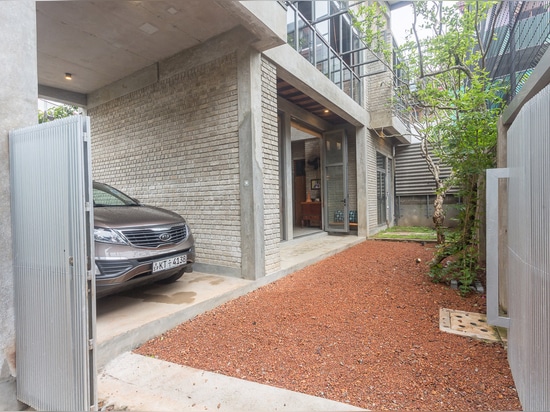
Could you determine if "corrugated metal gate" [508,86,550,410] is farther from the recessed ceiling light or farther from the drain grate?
the recessed ceiling light

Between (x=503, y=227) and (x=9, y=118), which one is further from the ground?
(x=9, y=118)

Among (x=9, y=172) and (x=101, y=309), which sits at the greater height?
(x=9, y=172)

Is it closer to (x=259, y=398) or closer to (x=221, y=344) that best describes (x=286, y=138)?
(x=221, y=344)

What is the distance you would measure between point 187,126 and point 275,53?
186cm

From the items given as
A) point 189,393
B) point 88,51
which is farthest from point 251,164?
point 88,51

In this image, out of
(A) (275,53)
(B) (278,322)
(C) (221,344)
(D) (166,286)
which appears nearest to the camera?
(C) (221,344)

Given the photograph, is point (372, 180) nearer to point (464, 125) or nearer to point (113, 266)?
point (464, 125)

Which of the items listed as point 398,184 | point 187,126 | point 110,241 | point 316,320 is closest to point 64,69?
point 187,126

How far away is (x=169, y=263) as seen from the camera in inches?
123

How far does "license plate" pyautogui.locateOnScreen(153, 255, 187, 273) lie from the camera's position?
2.99 m

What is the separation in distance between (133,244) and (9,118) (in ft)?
4.63

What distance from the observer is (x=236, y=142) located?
13.8ft

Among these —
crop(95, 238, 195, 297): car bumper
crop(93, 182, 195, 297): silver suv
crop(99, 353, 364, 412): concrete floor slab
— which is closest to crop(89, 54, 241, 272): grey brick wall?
crop(93, 182, 195, 297): silver suv

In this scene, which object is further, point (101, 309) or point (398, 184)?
point (398, 184)
